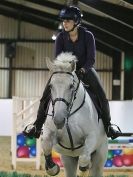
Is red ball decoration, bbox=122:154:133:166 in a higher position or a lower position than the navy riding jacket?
lower

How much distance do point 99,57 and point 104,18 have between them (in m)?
8.07

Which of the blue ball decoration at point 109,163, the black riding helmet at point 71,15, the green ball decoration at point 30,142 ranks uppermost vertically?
the black riding helmet at point 71,15

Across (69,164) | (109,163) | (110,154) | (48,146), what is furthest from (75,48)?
(109,163)

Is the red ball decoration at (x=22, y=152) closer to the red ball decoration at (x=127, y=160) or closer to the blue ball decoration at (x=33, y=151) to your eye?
the blue ball decoration at (x=33, y=151)

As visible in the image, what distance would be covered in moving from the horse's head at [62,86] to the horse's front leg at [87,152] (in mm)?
393

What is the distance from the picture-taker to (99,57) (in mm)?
24922

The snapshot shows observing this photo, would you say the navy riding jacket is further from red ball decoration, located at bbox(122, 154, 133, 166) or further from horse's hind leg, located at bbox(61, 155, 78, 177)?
red ball decoration, located at bbox(122, 154, 133, 166)

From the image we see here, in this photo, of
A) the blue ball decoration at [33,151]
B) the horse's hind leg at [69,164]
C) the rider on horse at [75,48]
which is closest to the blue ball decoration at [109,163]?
the blue ball decoration at [33,151]

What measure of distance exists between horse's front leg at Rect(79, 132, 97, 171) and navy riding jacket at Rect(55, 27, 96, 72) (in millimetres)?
769

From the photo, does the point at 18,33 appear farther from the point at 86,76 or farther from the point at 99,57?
the point at 86,76

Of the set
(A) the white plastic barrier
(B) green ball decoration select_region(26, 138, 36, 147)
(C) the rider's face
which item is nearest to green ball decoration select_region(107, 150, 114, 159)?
(A) the white plastic barrier

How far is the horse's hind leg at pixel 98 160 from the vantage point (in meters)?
5.36

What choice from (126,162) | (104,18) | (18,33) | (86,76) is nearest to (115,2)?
(104,18)

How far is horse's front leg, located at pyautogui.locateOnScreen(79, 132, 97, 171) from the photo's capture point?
4.45 meters
